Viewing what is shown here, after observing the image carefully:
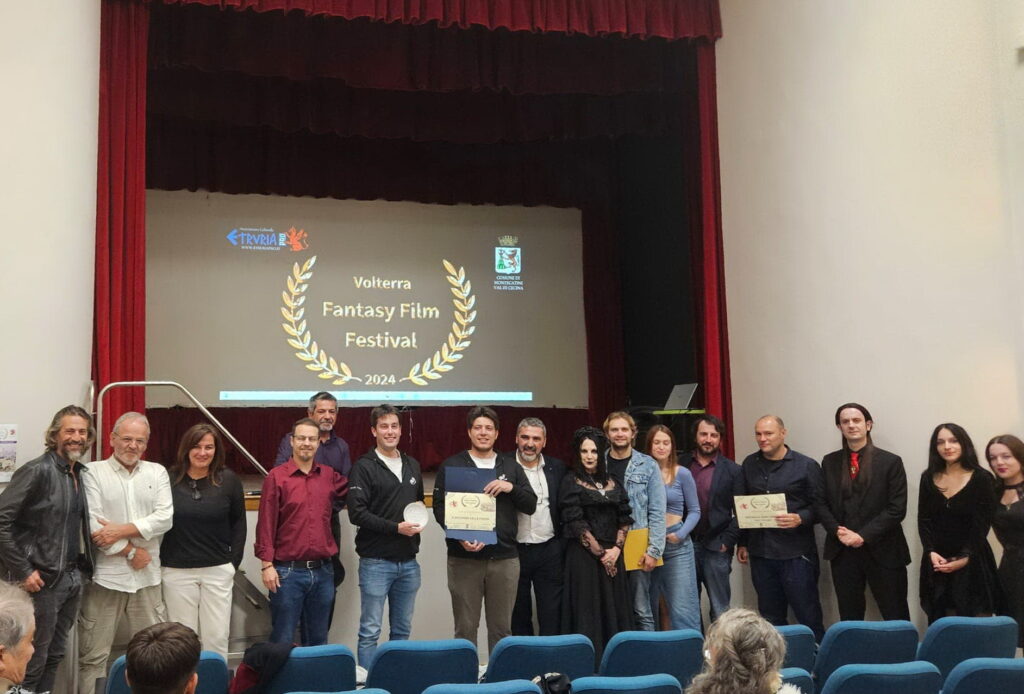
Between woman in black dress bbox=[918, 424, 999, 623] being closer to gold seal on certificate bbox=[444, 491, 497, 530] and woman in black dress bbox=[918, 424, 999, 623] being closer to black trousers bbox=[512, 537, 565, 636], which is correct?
black trousers bbox=[512, 537, 565, 636]

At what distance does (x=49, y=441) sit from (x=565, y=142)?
641cm

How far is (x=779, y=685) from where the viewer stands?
226 cm

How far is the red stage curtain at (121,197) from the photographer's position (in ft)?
18.7

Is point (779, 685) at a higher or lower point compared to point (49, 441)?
lower

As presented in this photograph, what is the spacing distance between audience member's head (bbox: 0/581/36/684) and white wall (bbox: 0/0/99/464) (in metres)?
2.71

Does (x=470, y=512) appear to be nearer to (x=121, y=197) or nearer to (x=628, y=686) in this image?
(x=628, y=686)

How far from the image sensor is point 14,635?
2.18m

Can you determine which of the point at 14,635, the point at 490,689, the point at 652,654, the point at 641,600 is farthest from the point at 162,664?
the point at 641,600

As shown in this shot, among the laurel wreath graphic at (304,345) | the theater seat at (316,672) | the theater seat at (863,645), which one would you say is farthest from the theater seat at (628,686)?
the laurel wreath graphic at (304,345)

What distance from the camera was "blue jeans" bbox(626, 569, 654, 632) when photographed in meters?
4.89

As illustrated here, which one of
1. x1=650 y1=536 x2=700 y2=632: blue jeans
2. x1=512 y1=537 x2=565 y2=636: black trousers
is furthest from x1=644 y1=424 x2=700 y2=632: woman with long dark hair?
x1=512 y1=537 x2=565 y2=636: black trousers

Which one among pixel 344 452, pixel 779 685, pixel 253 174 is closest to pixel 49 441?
pixel 344 452

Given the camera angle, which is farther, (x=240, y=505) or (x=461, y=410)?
(x=461, y=410)

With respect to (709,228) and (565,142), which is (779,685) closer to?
(709,228)
